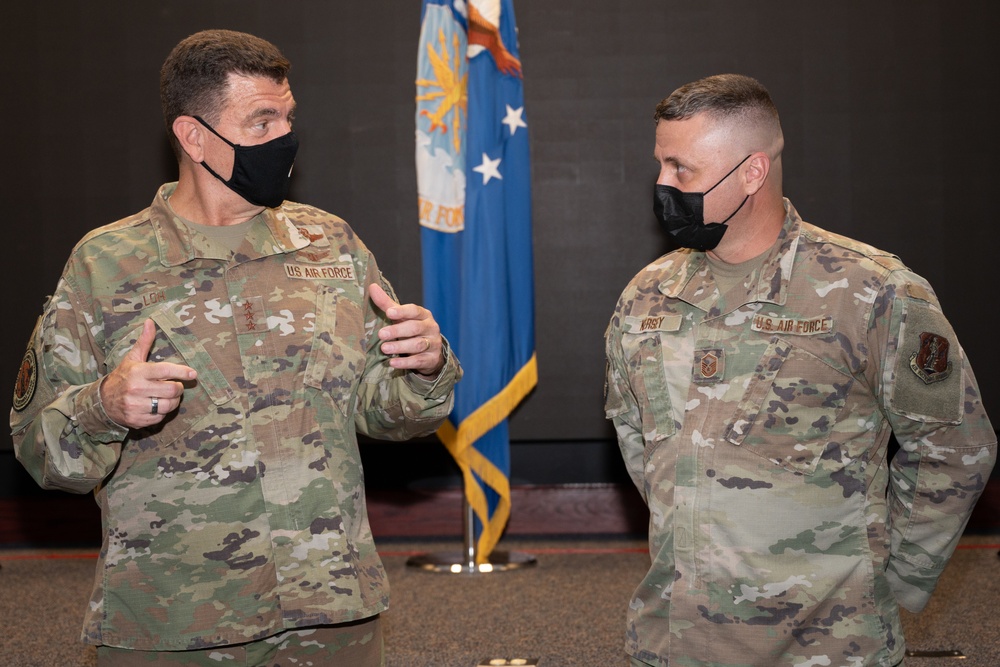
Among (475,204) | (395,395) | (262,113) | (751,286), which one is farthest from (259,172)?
(475,204)

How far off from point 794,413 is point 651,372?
0.95ft

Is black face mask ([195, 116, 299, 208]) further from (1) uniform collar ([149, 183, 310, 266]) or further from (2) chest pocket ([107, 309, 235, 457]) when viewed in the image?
(2) chest pocket ([107, 309, 235, 457])

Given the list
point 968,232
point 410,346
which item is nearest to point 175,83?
point 410,346

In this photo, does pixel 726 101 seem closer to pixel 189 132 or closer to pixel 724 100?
pixel 724 100

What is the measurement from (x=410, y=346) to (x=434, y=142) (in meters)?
2.56

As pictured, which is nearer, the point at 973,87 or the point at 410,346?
the point at 410,346

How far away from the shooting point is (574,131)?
4930 millimetres

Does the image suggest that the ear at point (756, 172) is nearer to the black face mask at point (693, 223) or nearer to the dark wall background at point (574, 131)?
the black face mask at point (693, 223)

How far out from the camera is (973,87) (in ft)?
15.8

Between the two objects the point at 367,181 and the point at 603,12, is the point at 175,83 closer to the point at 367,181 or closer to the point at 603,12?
the point at 367,181

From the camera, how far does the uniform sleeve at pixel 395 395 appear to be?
6.44 feet

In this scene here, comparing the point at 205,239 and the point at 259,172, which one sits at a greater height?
the point at 259,172

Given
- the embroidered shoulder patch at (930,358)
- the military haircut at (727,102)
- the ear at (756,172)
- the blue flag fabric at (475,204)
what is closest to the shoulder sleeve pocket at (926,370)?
the embroidered shoulder patch at (930,358)

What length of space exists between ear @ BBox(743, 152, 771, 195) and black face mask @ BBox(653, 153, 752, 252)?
1cm
